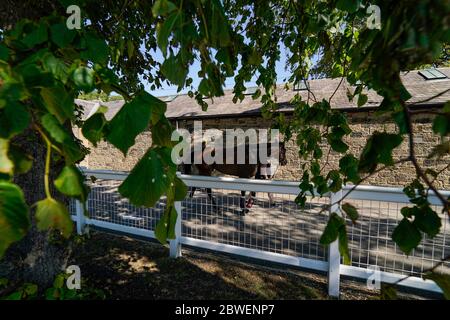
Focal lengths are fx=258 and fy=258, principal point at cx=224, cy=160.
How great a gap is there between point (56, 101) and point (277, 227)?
4.64 meters

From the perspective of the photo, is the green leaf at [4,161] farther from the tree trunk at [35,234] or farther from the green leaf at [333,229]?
the tree trunk at [35,234]

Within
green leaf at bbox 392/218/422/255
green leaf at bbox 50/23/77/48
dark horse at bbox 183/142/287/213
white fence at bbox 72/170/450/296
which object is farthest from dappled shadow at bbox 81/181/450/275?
green leaf at bbox 50/23/77/48

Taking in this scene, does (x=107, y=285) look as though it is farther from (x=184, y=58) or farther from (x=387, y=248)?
(x=387, y=248)

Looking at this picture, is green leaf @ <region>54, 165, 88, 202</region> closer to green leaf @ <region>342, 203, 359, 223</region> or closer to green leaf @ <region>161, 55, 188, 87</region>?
green leaf @ <region>161, 55, 188, 87</region>

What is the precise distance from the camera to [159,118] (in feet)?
2.44

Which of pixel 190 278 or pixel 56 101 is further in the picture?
pixel 190 278

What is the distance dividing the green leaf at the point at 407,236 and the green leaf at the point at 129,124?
0.84 m

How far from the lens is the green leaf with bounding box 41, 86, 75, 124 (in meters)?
0.54

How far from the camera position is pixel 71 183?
1.73ft

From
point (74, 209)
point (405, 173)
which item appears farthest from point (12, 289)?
point (405, 173)

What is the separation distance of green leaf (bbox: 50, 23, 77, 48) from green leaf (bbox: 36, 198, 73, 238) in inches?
19.1

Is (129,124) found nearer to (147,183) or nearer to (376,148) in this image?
(147,183)

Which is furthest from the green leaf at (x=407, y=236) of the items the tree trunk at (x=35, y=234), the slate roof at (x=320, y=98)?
the slate roof at (x=320, y=98)

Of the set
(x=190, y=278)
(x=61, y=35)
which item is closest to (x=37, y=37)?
(x=61, y=35)
